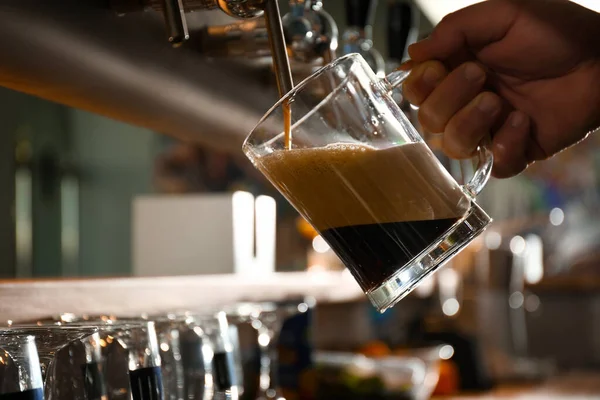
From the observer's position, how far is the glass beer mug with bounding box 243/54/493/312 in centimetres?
80

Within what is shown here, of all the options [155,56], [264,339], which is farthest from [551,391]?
[155,56]

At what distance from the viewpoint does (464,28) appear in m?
0.96

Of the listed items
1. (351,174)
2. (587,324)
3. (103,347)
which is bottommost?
(587,324)

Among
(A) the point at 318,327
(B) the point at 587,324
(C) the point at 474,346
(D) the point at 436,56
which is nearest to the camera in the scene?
(D) the point at 436,56

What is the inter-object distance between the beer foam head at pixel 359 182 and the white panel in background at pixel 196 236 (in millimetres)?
1315

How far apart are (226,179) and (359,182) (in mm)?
4169

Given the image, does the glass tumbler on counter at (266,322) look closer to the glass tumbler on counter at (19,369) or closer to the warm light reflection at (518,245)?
the glass tumbler on counter at (19,369)

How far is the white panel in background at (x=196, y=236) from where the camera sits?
2.14 m

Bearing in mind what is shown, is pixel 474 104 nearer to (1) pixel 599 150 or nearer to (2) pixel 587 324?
(2) pixel 587 324

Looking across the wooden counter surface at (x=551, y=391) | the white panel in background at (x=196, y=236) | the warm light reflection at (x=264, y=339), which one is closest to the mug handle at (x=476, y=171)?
the warm light reflection at (x=264, y=339)

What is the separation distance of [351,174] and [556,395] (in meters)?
2.23

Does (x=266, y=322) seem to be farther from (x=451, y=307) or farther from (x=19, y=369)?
A: (x=451, y=307)

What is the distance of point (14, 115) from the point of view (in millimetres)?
4809

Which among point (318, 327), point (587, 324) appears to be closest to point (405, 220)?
point (318, 327)
